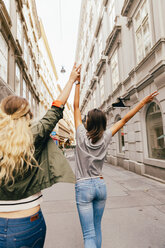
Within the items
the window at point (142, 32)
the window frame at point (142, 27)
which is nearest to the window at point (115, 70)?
the window frame at point (142, 27)

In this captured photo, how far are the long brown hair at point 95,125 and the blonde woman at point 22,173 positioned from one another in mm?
709

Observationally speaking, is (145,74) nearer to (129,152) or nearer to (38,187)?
(129,152)

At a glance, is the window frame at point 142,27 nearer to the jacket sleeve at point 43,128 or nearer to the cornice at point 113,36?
the cornice at point 113,36

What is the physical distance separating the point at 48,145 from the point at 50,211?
3712mm

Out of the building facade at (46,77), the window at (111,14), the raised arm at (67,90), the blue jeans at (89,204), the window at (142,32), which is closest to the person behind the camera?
the raised arm at (67,90)

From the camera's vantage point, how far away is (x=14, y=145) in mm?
1215

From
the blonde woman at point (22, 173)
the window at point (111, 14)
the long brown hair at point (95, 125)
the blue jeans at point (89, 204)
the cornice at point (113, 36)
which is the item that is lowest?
the blue jeans at point (89, 204)

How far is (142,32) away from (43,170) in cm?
962

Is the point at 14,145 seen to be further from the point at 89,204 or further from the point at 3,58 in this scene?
the point at 3,58

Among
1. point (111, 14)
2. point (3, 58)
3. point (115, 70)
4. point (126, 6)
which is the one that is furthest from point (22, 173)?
point (111, 14)

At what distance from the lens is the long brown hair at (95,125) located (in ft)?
6.48

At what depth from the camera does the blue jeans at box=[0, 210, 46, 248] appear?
116 cm

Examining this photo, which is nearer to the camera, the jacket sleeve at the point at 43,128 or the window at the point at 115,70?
the jacket sleeve at the point at 43,128

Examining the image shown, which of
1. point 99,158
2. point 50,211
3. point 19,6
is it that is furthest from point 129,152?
point 19,6
